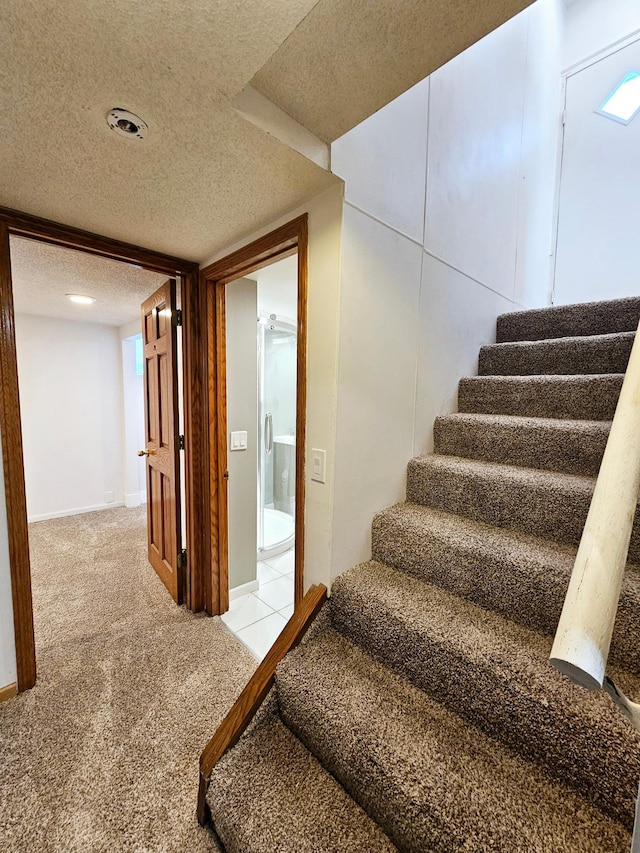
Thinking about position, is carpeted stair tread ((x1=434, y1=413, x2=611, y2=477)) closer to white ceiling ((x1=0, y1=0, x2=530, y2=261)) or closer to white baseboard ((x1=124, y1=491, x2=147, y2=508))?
white ceiling ((x1=0, y1=0, x2=530, y2=261))

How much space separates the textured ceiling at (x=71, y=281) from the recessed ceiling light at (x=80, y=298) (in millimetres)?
47

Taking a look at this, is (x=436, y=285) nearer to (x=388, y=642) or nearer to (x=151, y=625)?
(x=388, y=642)

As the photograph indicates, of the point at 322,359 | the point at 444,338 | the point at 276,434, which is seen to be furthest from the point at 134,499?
the point at 444,338

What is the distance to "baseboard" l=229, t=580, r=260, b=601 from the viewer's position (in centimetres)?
234

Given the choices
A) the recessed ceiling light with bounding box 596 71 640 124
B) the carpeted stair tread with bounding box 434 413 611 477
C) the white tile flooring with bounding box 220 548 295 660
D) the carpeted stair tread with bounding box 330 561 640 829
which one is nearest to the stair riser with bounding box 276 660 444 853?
the carpeted stair tread with bounding box 330 561 640 829

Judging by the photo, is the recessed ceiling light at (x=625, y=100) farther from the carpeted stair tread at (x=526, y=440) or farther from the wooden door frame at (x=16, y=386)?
the wooden door frame at (x=16, y=386)

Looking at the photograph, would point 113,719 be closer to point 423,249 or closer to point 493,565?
point 493,565

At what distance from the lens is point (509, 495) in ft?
4.33

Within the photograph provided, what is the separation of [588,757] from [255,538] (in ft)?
6.57

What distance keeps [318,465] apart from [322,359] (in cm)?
41

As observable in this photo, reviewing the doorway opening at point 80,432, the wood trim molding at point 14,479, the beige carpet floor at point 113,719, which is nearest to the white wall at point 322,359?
the beige carpet floor at point 113,719

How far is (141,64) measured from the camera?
809 millimetres

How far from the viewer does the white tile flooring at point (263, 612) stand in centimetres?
197

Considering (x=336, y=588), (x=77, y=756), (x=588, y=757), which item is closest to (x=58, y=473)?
(x=77, y=756)
